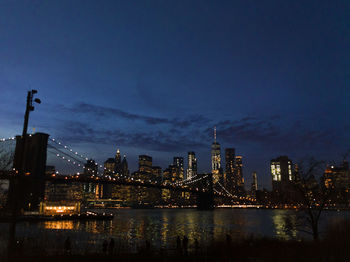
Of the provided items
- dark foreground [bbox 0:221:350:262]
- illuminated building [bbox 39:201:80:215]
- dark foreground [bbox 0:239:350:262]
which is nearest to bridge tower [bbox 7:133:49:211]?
illuminated building [bbox 39:201:80:215]

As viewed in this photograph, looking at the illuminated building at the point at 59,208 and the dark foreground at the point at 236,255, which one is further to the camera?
the illuminated building at the point at 59,208

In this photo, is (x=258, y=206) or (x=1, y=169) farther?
(x=258, y=206)

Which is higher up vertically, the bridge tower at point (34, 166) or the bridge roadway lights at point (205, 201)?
the bridge tower at point (34, 166)

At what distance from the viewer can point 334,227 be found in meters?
21.1

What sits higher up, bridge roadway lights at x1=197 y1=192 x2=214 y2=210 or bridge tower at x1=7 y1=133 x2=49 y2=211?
bridge tower at x1=7 y1=133 x2=49 y2=211

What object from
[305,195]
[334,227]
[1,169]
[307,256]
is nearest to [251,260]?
[307,256]

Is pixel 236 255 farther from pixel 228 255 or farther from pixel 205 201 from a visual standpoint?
pixel 205 201

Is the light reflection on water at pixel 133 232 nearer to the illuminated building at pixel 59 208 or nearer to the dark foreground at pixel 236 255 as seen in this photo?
the dark foreground at pixel 236 255

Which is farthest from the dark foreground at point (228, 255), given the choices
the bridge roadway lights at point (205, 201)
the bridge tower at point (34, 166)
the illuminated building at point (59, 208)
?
the bridge roadway lights at point (205, 201)

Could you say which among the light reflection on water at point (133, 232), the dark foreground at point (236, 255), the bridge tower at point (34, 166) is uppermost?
the bridge tower at point (34, 166)

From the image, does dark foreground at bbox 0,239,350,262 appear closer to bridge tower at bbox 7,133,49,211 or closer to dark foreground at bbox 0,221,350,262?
dark foreground at bbox 0,221,350,262

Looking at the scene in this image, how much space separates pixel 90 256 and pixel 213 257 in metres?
6.53

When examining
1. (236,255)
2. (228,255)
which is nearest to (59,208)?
(236,255)

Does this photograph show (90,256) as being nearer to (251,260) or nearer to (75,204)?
(251,260)
